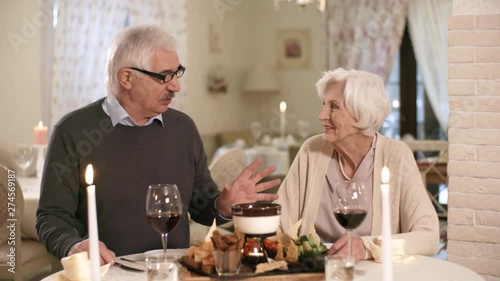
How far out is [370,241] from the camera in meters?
2.07

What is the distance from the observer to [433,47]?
8.68 metres

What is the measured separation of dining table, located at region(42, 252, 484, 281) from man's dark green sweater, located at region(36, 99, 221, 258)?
1.23 feet

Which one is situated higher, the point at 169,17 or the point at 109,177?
the point at 169,17

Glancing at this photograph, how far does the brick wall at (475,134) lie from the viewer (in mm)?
3359

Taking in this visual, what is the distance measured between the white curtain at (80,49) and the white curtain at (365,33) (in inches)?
118

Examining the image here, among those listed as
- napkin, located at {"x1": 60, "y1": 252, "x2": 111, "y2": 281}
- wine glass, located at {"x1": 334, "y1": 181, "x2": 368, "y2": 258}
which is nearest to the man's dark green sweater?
napkin, located at {"x1": 60, "y1": 252, "x2": 111, "y2": 281}

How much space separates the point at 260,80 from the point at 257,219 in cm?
728

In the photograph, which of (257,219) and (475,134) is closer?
(257,219)

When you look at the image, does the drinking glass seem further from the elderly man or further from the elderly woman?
the elderly man

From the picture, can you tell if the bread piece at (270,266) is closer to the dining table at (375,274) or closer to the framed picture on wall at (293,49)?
the dining table at (375,274)

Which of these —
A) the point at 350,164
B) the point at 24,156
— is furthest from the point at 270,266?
the point at 24,156

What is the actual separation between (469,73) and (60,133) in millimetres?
1890

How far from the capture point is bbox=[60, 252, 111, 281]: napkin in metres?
1.83

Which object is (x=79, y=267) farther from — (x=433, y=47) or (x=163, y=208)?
(x=433, y=47)
